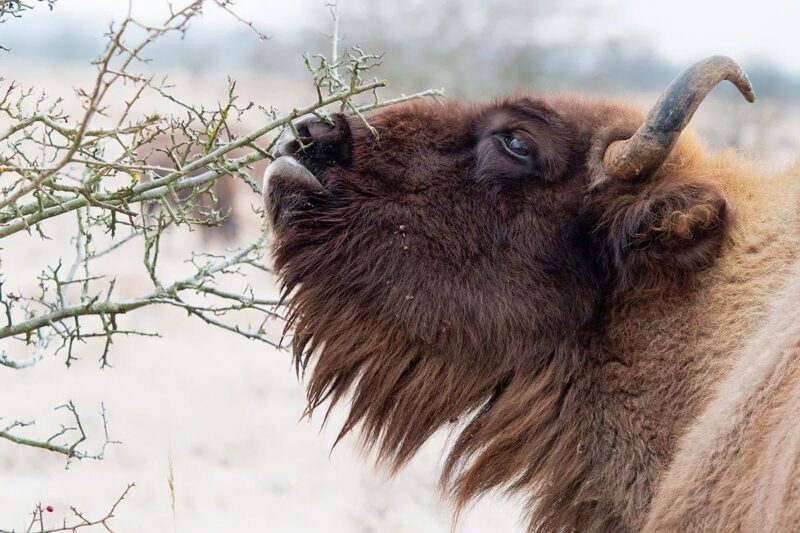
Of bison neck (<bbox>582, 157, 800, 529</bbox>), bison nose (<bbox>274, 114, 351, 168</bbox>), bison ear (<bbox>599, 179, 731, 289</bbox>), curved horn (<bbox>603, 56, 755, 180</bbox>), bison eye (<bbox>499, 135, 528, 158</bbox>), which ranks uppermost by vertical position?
bison nose (<bbox>274, 114, 351, 168</bbox>)

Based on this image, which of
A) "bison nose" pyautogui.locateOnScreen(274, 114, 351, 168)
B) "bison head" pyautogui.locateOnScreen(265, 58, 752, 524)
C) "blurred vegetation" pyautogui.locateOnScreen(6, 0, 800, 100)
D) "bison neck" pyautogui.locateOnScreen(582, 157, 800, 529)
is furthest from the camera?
"blurred vegetation" pyautogui.locateOnScreen(6, 0, 800, 100)

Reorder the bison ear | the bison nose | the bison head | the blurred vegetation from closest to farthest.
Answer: the bison ear → the bison head → the bison nose → the blurred vegetation

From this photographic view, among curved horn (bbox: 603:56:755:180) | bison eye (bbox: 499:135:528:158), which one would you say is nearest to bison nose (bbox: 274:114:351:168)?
bison eye (bbox: 499:135:528:158)

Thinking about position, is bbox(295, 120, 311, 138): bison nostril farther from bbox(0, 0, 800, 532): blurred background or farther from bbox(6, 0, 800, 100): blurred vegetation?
bbox(6, 0, 800, 100): blurred vegetation

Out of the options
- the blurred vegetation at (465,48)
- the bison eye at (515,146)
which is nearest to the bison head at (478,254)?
the bison eye at (515,146)

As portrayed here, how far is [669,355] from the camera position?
3.03 metres

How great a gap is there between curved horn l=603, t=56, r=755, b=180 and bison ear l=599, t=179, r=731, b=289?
4.2 inches

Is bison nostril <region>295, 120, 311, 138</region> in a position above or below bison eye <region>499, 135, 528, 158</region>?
above

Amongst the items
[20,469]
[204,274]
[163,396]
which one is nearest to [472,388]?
[204,274]

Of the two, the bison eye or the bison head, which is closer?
the bison head

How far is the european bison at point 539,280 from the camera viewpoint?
300 cm

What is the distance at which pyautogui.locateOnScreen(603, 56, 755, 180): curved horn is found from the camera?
3010mm

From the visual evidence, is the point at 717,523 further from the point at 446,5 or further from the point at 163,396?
the point at 446,5

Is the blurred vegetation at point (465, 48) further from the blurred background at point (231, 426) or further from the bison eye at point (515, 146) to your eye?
the bison eye at point (515, 146)
